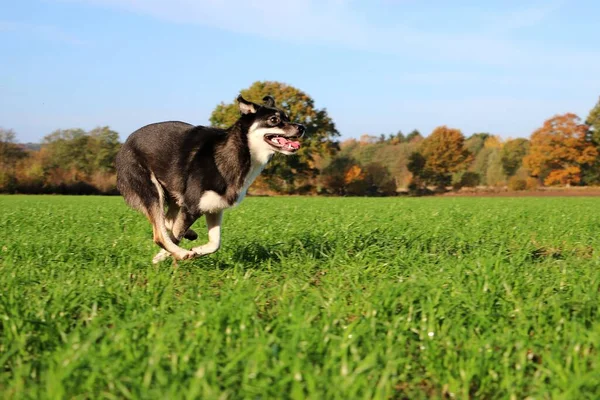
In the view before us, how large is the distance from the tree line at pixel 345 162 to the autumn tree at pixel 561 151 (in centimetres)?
12

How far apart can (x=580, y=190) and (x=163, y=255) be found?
57.9m

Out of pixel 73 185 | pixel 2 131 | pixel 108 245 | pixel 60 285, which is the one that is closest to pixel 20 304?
pixel 60 285

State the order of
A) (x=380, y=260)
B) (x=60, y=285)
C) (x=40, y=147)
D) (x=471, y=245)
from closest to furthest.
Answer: (x=60, y=285) < (x=380, y=260) < (x=471, y=245) < (x=40, y=147)

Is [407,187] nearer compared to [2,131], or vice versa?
[2,131]

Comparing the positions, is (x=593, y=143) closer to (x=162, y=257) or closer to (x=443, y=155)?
(x=443, y=155)

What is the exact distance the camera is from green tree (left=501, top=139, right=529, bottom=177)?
7684cm

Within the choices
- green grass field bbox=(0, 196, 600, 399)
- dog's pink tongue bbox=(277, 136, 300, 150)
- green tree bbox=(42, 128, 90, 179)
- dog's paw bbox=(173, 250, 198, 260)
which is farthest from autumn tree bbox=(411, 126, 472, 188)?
green grass field bbox=(0, 196, 600, 399)

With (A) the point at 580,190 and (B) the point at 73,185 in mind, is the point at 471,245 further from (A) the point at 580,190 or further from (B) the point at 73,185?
(A) the point at 580,190

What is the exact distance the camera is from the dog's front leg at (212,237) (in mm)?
6121

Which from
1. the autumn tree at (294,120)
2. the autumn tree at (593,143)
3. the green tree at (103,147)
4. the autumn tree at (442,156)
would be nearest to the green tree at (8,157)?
the green tree at (103,147)

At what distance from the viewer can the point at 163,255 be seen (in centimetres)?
647

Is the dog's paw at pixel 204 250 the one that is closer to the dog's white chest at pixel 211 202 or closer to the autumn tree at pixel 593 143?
the dog's white chest at pixel 211 202

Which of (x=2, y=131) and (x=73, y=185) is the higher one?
(x=2, y=131)

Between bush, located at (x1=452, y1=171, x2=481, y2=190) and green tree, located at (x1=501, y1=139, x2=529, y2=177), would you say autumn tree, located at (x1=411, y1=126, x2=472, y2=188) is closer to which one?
bush, located at (x1=452, y1=171, x2=481, y2=190)
